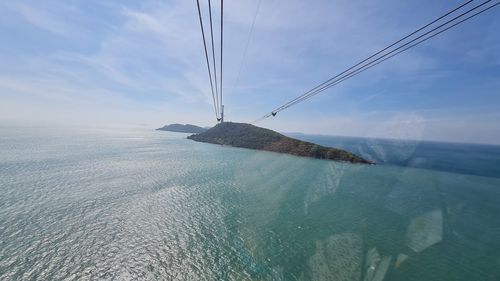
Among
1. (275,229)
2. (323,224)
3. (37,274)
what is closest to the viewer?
(37,274)

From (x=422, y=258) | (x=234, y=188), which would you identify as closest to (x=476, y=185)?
(x=422, y=258)

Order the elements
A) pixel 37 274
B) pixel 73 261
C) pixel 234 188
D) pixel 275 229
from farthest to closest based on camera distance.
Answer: pixel 234 188 → pixel 275 229 → pixel 73 261 → pixel 37 274

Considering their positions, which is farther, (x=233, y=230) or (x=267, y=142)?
(x=267, y=142)

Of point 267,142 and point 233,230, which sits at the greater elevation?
point 267,142

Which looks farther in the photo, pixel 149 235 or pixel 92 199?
pixel 92 199

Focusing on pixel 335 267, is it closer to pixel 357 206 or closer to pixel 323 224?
pixel 323 224
